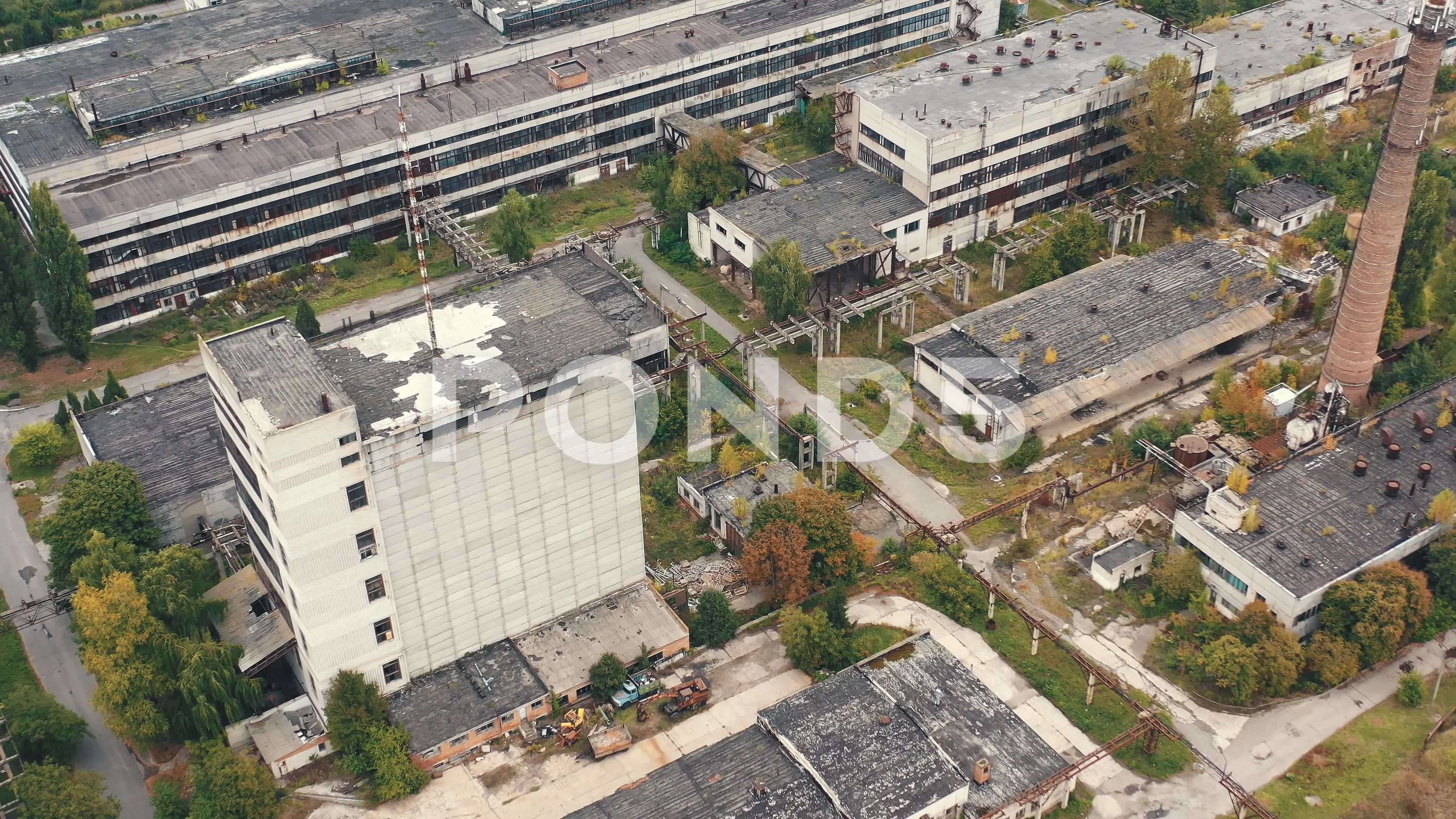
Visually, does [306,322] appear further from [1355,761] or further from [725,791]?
[1355,761]

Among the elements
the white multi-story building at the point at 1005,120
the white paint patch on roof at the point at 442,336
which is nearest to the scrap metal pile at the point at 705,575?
the white paint patch on roof at the point at 442,336

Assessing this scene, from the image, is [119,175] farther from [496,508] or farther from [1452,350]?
[1452,350]

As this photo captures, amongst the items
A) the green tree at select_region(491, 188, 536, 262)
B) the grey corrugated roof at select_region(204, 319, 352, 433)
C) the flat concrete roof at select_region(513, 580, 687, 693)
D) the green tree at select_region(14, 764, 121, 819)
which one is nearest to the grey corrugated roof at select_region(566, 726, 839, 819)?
the flat concrete roof at select_region(513, 580, 687, 693)

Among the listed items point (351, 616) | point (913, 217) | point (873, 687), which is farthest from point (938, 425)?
point (351, 616)

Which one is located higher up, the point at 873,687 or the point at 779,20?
the point at 779,20

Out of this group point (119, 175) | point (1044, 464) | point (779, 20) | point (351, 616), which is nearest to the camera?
point (351, 616)

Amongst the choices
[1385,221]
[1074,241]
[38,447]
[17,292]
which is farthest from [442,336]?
[1385,221]

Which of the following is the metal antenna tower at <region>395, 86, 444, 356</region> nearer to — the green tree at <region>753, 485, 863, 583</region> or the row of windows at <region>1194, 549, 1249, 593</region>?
the green tree at <region>753, 485, 863, 583</region>
